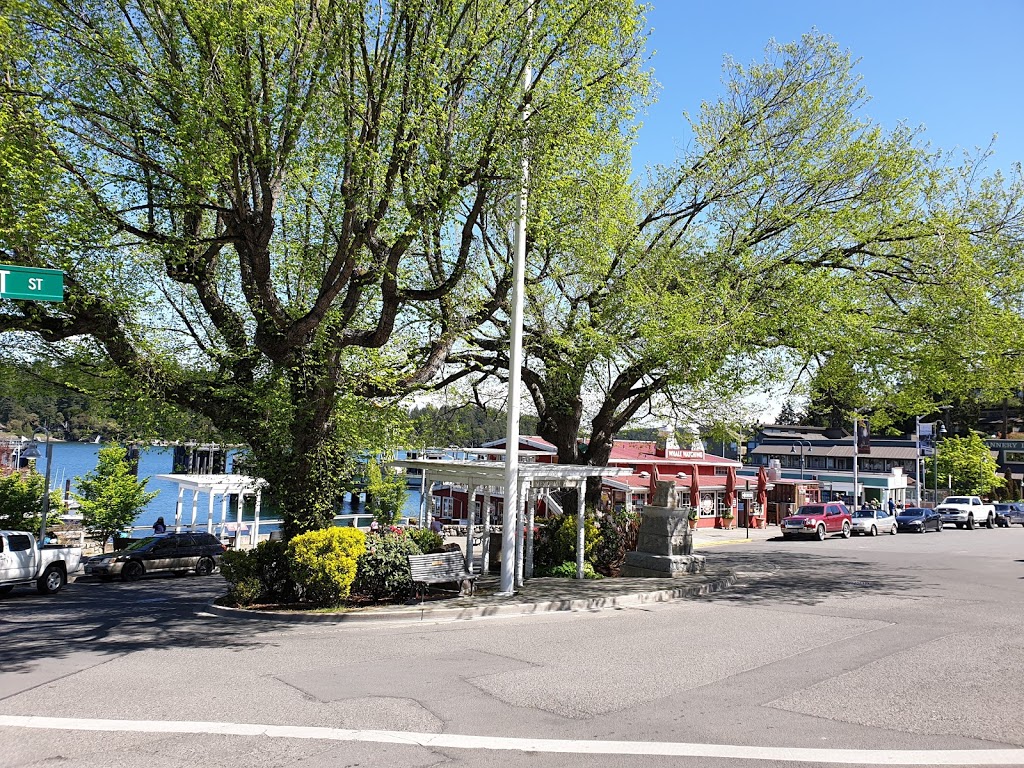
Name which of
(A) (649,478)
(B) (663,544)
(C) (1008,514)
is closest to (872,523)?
(A) (649,478)

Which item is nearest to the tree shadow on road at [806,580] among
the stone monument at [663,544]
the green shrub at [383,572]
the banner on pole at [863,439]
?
the stone monument at [663,544]

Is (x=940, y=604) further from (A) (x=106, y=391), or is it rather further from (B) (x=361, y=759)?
(A) (x=106, y=391)

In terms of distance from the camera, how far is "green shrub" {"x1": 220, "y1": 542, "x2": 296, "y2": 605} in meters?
14.1

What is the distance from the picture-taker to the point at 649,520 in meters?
18.6

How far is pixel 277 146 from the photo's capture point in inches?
512

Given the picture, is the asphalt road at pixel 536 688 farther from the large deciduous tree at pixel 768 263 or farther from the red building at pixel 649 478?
the red building at pixel 649 478

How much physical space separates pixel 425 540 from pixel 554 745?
396 inches

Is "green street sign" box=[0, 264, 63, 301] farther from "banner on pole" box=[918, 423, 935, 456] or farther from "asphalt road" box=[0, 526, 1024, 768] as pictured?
"banner on pole" box=[918, 423, 935, 456]

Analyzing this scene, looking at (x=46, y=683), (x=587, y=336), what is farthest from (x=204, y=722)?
(x=587, y=336)

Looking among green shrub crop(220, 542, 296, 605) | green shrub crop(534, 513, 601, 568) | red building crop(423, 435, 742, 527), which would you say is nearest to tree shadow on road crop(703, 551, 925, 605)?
green shrub crop(534, 513, 601, 568)

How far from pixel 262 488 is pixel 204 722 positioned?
35.7 ft

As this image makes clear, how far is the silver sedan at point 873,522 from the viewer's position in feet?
130

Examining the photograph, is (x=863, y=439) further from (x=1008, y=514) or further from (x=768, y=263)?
(x=768, y=263)

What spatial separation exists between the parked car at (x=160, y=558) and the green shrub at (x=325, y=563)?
536 inches
